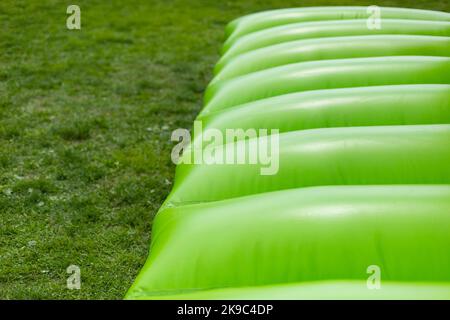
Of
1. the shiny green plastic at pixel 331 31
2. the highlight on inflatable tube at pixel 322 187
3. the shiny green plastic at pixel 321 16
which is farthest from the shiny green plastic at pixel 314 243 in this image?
the shiny green plastic at pixel 321 16

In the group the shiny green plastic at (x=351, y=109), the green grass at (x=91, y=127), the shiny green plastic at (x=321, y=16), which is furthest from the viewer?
the shiny green plastic at (x=321, y=16)

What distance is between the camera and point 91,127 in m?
4.23

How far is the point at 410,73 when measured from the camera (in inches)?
119

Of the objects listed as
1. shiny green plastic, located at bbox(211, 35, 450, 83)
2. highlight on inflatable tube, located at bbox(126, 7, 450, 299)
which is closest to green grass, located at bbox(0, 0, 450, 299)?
highlight on inflatable tube, located at bbox(126, 7, 450, 299)

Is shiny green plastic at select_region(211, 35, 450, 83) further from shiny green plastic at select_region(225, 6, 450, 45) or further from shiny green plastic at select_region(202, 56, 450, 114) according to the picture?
shiny green plastic at select_region(225, 6, 450, 45)

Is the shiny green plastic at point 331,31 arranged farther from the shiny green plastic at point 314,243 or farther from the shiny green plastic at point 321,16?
the shiny green plastic at point 314,243

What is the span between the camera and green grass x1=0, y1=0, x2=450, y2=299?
9.40 ft

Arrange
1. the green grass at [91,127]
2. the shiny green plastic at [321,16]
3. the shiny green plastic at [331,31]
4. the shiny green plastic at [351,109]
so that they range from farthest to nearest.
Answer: the shiny green plastic at [321,16] < the shiny green plastic at [331,31] < the green grass at [91,127] < the shiny green plastic at [351,109]

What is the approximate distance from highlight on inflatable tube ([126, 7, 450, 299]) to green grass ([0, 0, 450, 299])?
2.24ft

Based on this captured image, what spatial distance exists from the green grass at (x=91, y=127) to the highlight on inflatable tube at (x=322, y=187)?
68 centimetres

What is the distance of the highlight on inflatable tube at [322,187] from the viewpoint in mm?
1730

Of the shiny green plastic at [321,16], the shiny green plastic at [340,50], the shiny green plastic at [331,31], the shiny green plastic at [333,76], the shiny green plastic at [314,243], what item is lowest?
the shiny green plastic at [314,243]

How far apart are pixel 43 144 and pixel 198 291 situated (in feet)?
8.57
